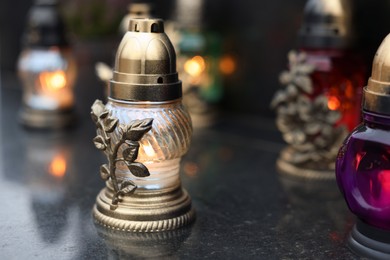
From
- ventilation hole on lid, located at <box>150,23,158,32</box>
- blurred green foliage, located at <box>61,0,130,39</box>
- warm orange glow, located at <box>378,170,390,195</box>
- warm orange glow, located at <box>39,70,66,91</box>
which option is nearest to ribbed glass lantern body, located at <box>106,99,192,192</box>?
ventilation hole on lid, located at <box>150,23,158,32</box>

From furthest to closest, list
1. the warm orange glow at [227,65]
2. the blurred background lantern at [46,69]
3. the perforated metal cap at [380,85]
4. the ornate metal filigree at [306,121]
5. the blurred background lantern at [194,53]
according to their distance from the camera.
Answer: the warm orange glow at [227,65] → the blurred background lantern at [194,53] → the blurred background lantern at [46,69] → the ornate metal filigree at [306,121] → the perforated metal cap at [380,85]

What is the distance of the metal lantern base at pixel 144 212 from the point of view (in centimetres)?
100

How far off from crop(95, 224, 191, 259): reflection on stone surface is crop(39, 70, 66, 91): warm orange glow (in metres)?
0.71

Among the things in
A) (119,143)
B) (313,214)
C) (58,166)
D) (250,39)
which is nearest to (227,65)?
(250,39)

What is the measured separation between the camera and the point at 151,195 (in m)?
1.01

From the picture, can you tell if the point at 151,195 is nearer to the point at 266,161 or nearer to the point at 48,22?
the point at 266,161

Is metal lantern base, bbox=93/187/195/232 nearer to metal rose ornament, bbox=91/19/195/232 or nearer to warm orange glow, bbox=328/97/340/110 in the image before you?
metal rose ornament, bbox=91/19/195/232

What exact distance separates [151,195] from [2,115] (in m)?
0.95

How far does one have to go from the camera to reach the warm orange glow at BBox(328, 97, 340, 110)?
1342 mm

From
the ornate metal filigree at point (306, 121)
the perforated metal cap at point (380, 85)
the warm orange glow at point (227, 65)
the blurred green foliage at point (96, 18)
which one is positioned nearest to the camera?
the perforated metal cap at point (380, 85)

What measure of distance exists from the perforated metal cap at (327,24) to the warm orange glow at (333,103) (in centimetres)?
12

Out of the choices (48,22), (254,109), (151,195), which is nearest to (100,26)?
(48,22)

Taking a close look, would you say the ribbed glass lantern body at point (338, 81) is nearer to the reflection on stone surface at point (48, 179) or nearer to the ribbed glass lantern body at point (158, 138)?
the ribbed glass lantern body at point (158, 138)

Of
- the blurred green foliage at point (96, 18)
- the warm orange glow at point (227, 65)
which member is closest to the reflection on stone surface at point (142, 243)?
the warm orange glow at point (227, 65)
